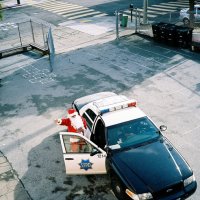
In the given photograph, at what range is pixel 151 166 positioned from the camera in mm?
7754

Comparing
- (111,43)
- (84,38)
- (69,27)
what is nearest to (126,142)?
(111,43)

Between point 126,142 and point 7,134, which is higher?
point 126,142

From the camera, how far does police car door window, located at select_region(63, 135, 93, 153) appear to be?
8.68 m

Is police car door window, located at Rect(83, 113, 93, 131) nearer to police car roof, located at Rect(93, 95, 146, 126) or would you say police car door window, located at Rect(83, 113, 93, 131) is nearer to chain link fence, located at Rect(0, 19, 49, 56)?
police car roof, located at Rect(93, 95, 146, 126)

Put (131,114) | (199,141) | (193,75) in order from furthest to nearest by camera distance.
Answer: (193,75), (199,141), (131,114)

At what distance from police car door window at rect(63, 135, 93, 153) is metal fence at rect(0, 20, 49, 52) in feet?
41.4

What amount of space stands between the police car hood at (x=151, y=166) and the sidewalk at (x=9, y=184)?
2894mm

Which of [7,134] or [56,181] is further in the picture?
[7,134]

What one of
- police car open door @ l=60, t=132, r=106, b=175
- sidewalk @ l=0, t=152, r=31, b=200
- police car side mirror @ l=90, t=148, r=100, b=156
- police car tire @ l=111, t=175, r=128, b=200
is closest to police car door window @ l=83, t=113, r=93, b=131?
police car open door @ l=60, t=132, r=106, b=175

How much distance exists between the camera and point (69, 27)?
26.1 metres

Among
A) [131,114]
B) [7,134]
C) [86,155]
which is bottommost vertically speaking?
[7,134]

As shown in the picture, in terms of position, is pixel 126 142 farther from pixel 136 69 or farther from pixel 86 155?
pixel 136 69

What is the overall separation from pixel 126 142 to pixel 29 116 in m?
5.83

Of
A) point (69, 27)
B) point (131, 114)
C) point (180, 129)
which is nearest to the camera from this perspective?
point (131, 114)
